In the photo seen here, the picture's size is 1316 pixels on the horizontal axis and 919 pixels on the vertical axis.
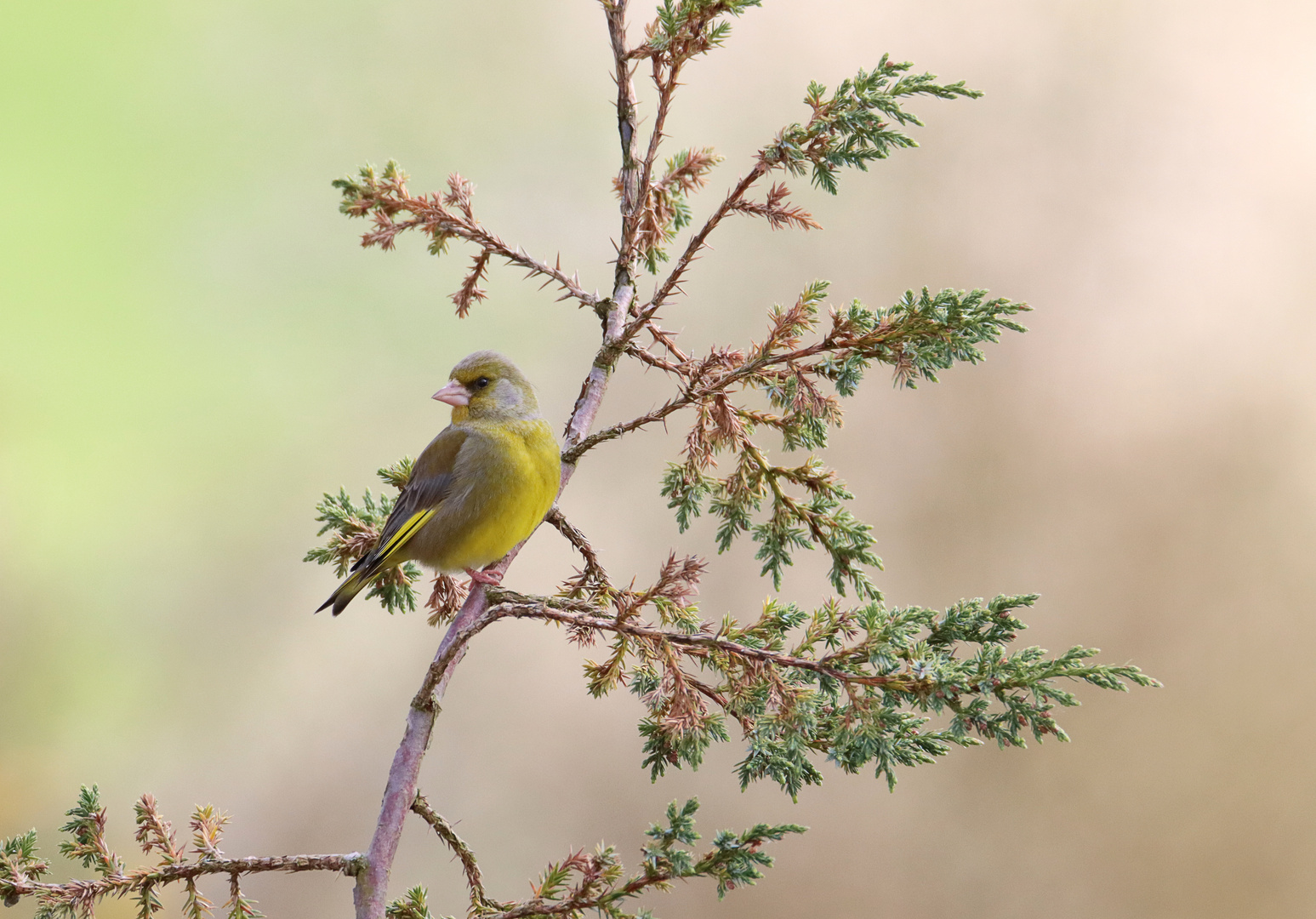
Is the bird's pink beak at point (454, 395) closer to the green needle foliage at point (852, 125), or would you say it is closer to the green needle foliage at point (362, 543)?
the green needle foliage at point (362, 543)

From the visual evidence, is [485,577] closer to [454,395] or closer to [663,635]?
[454,395]

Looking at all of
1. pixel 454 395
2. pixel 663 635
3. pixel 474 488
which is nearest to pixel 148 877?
pixel 663 635

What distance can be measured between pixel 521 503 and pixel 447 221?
0.80 meters

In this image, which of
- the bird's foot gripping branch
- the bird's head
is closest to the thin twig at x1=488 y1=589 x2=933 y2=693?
the bird's foot gripping branch

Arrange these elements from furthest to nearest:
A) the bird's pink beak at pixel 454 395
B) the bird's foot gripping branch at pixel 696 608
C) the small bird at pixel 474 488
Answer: the bird's pink beak at pixel 454 395 < the small bird at pixel 474 488 < the bird's foot gripping branch at pixel 696 608

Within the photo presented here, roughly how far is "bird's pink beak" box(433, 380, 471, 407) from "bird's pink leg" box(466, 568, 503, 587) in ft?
1.80

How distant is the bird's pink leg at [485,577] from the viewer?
2.57 metres

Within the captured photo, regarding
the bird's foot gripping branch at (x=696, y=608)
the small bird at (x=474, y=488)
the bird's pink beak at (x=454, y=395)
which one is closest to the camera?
the bird's foot gripping branch at (x=696, y=608)

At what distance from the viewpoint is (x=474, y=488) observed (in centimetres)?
283

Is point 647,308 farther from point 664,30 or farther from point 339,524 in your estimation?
point 339,524

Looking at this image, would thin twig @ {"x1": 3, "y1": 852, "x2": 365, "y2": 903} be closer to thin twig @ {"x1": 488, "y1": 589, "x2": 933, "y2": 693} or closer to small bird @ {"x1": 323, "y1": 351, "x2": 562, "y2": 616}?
thin twig @ {"x1": 488, "y1": 589, "x2": 933, "y2": 693}

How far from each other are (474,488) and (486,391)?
0.38m

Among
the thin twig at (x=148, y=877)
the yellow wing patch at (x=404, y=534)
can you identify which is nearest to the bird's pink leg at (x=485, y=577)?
the yellow wing patch at (x=404, y=534)

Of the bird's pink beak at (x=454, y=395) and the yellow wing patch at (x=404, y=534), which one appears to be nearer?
the yellow wing patch at (x=404, y=534)
